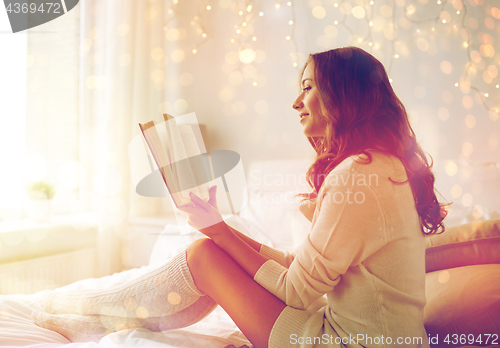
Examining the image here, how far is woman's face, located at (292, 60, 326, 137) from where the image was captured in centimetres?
87

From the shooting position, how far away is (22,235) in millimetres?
1603

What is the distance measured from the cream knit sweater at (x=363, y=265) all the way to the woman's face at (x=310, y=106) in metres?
0.19

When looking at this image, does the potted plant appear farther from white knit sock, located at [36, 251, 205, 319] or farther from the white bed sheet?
white knit sock, located at [36, 251, 205, 319]

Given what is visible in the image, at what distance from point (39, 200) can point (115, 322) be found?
43.2 inches

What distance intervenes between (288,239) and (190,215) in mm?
747

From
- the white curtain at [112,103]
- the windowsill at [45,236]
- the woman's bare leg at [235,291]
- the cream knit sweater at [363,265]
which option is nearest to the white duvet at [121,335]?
the woman's bare leg at [235,291]

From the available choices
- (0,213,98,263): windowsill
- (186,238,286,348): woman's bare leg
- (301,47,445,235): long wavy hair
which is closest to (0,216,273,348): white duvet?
(186,238,286,348): woman's bare leg

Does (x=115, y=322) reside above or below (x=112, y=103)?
below

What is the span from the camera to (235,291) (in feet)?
2.60

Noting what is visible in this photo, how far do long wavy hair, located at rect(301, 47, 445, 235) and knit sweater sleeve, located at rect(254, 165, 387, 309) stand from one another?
113 mm

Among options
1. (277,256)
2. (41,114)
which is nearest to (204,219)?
(277,256)

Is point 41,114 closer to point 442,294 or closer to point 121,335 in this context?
point 121,335

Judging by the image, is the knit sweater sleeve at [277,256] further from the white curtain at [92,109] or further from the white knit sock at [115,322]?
the white curtain at [92,109]

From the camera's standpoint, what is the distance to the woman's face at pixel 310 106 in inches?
34.2
